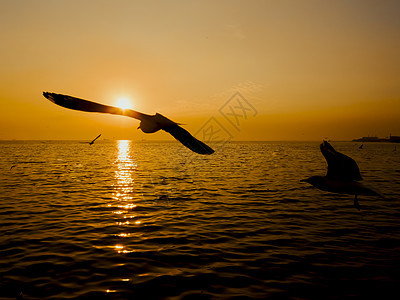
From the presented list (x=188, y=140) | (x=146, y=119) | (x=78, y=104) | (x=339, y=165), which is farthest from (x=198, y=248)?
(x=78, y=104)

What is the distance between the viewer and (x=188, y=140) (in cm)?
657

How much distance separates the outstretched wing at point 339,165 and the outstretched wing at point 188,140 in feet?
12.2

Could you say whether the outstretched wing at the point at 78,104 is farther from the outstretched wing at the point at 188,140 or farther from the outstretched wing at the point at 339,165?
the outstretched wing at the point at 339,165

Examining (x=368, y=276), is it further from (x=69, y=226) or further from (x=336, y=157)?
(x=69, y=226)

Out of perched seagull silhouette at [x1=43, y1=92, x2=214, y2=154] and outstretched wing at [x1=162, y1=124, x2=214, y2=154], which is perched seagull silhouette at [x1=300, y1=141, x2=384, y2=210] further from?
perched seagull silhouette at [x1=43, y1=92, x2=214, y2=154]

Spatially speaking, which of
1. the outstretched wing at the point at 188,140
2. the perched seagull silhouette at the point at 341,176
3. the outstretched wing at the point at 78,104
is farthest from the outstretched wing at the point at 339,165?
the outstretched wing at the point at 78,104

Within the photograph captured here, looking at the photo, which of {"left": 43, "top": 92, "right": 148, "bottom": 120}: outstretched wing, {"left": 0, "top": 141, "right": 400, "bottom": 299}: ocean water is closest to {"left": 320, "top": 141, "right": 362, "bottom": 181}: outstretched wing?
{"left": 0, "top": 141, "right": 400, "bottom": 299}: ocean water

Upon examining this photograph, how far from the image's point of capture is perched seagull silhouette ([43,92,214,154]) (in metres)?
6.35

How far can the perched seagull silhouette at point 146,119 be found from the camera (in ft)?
20.8

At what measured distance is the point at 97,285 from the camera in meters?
7.11

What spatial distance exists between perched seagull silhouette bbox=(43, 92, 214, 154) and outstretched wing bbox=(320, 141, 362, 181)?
3.76 meters

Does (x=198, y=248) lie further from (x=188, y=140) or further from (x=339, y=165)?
(x=339, y=165)

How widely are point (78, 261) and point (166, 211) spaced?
20.9 ft

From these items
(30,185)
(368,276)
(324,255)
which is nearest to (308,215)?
(324,255)
